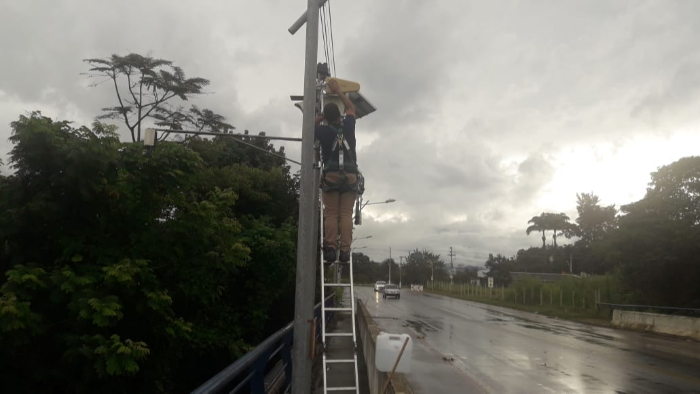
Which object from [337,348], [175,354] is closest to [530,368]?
[337,348]

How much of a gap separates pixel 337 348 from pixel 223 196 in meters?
5.92

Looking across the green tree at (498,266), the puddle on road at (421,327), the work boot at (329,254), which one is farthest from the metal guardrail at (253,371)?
the green tree at (498,266)

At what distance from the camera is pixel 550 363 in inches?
566

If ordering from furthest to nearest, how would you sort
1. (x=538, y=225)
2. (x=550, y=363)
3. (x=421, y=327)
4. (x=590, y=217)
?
(x=538, y=225)
(x=590, y=217)
(x=421, y=327)
(x=550, y=363)

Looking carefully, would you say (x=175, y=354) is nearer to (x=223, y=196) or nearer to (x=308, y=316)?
(x=223, y=196)

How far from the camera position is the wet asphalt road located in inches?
442

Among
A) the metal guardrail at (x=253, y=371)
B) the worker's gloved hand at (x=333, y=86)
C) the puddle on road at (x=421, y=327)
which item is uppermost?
the worker's gloved hand at (x=333, y=86)

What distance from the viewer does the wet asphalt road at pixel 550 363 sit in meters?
11.2

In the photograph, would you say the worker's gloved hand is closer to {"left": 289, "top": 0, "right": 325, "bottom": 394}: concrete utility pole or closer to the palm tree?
{"left": 289, "top": 0, "right": 325, "bottom": 394}: concrete utility pole

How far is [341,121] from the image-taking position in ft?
23.5

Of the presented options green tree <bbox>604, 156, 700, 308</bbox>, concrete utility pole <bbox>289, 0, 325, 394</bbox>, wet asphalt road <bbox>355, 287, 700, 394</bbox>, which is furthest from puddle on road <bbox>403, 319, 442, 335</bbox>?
concrete utility pole <bbox>289, 0, 325, 394</bbox>

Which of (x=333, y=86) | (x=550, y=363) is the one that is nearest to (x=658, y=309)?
(x=550, y=363)

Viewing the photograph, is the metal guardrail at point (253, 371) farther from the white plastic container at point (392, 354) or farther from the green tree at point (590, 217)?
the green tree at point (590, 217)

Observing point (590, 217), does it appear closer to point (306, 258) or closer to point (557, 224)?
point (557, 224)
